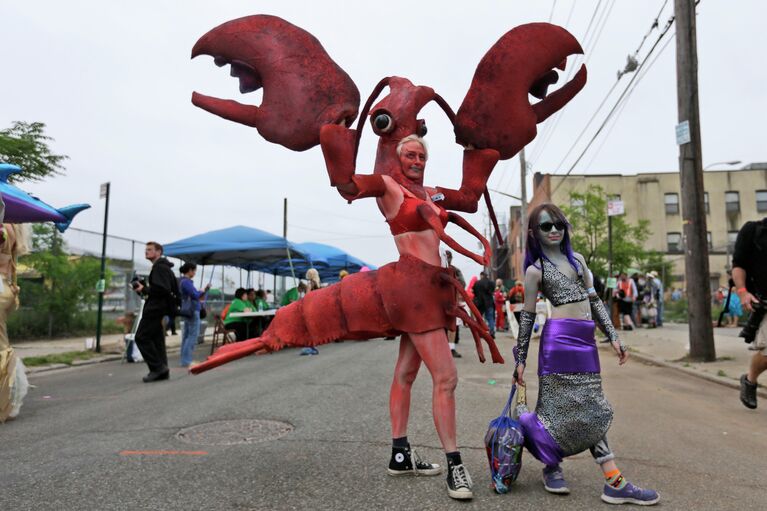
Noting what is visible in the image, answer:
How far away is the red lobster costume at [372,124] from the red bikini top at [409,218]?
143 mm

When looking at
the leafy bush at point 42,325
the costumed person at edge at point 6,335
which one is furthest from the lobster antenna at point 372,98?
the leafy bush at point 42,325

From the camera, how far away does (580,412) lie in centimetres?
300

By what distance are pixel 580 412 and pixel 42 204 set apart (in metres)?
5.12

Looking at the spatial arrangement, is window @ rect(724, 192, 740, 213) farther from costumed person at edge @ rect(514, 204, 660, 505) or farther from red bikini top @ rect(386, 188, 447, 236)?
red bikini top @ rect(386, 188, 447, 236)

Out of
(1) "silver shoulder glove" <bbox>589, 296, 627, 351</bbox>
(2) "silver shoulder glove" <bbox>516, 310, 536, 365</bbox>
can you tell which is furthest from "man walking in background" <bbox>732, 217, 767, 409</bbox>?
(2) "silver shoulder glove" <bbox>516, 310, 536, 365</bbox>

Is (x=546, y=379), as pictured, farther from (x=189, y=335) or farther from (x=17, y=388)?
(x=189, y=335)

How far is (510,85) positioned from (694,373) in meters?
6.32

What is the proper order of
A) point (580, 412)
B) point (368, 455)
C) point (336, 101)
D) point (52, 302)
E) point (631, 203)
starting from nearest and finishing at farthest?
point (580, 412) < point (336, 101) < point (368, 455) < point (52, 302) < point (631, 203)

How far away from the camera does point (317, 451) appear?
3910 millimetres

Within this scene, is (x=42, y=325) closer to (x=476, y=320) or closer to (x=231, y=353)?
(x=231, y=353)

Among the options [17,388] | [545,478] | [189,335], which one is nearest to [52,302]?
[189,335]

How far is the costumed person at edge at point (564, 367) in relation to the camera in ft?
9.78

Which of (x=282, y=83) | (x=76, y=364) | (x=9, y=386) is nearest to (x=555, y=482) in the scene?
(x=282, y=83)

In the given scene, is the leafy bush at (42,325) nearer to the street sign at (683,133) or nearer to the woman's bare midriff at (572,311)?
the woman's bare midriff at (572,311)
